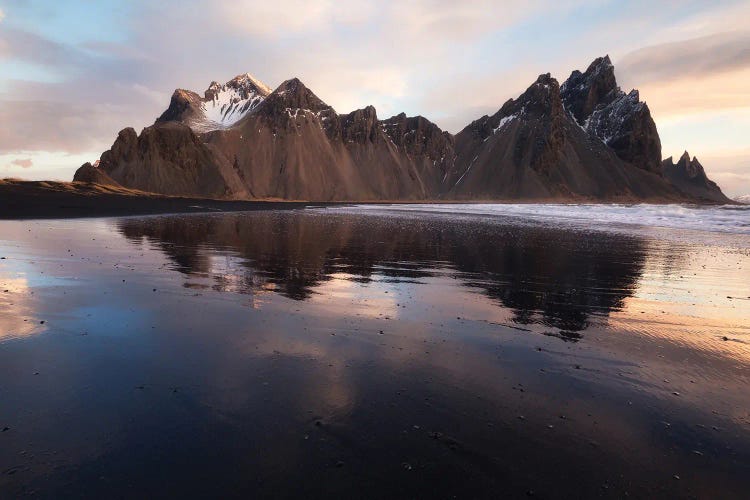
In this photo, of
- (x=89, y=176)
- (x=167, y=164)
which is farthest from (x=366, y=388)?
(x=167, y=164)

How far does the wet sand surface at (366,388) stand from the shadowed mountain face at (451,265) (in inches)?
8.8

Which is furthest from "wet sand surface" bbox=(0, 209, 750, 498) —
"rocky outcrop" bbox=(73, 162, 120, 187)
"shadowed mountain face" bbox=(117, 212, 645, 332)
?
"rocky outcrop" bbox=(73, 162, 120, 187)

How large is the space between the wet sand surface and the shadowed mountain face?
0.73 ft

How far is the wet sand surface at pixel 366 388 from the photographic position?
156 inches

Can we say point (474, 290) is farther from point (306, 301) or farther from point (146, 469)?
point (146, 469)

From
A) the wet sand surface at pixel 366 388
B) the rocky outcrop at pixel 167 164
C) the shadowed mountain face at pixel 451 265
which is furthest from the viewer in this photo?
the rocky outcrop at pixel 167 164

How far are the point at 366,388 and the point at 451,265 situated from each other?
11.8 meters

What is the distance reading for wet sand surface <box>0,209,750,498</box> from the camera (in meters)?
3.96

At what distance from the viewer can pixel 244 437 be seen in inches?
176

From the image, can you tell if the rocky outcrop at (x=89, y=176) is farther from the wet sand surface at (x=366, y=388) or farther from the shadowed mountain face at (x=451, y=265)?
the wet sand surface at (x=366, y=388)

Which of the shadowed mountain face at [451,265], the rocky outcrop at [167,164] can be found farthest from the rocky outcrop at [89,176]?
the shadowed mountain face at [451,265]

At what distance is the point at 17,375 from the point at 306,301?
577cm

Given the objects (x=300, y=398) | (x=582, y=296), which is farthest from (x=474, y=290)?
(x=300, y=398)

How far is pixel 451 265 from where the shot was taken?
1706 cm
